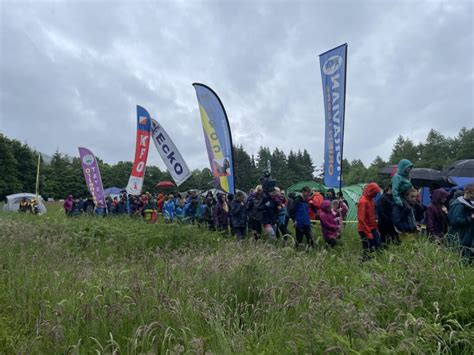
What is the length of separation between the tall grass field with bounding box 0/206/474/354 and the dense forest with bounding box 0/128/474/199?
163 ft

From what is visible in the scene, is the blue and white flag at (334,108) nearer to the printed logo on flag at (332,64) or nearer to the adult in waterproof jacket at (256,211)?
the printed logo on flag at (332,64)

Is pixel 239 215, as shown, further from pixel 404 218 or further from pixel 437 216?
pixel 437 216

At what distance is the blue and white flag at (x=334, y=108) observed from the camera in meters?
9.86

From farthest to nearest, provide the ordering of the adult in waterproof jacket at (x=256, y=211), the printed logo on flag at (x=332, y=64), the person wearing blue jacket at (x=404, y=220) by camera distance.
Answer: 1. the printed logo on flag at (x=332, y=64)
2. the adult in waterproof jacket at (x=256, y=211)
3. the person wearing blue jacket at (x=404, y=220)

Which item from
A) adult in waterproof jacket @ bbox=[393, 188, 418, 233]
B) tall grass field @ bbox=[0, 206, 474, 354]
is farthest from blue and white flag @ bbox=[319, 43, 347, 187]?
tall grass field @ bbox=[0, 206, 474, 354]

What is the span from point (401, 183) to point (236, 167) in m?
63.4

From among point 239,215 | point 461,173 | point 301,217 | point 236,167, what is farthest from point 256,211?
point 236,167

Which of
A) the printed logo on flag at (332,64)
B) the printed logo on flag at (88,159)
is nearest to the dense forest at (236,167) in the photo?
the printed logo on flag at (88,159)

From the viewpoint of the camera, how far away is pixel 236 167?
229 feet

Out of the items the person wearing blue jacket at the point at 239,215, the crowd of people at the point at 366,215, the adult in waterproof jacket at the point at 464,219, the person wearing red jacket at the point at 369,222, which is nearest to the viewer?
the adult in waterproof jacket at the point at 464,219

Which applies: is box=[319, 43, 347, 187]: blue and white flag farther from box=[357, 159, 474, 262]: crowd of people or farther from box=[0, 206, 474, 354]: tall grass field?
box=[0, 206, 474, 354]: tall grass field

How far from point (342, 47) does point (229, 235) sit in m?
6.00

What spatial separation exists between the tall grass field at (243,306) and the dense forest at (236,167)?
49.5 meters

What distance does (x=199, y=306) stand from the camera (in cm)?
332
